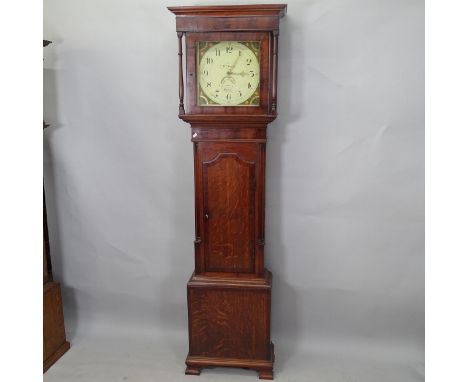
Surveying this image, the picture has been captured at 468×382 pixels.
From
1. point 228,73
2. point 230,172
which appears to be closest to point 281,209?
point 230,172

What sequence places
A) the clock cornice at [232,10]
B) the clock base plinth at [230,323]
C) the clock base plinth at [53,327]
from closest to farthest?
the clock cornice at [232,10]
the clock base plinth at [230,323]
the clock base plinth at [53,327]

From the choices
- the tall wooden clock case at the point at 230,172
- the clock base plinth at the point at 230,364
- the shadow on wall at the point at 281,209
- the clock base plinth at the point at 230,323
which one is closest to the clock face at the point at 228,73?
the tall wooden clock case at the point at 230,172

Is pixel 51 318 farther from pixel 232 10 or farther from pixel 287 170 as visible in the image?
pixel 232 10

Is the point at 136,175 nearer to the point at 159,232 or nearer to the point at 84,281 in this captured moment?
the point at 159,232

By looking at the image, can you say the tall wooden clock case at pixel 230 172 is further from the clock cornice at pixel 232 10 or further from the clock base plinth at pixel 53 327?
the clock base plinth at pixel 53 327

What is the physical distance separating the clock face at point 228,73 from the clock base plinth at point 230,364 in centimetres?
131

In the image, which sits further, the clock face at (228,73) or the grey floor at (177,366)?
the grey floor at (177,366)

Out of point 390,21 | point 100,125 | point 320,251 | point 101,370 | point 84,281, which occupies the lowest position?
point 101,370

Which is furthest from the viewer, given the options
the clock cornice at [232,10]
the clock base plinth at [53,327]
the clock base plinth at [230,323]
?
the clock base plinth at [53,327]

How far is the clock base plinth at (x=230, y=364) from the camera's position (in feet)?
7.16

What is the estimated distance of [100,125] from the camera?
241 centimetres

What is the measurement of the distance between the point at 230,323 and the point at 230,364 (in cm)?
22

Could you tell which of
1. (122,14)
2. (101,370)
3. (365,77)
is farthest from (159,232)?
(365,77)

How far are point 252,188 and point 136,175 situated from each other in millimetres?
743
